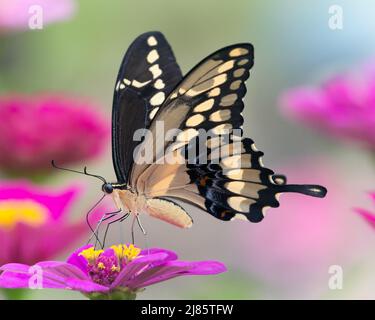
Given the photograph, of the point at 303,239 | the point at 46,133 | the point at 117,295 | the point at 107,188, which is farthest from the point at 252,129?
the point at 117,295

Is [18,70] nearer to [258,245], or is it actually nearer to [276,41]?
[258,245]

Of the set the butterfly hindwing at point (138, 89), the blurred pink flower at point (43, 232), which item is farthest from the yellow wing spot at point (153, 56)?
the blurred pink flower at point (43, 232)

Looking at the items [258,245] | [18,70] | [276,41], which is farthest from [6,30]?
[276,41]

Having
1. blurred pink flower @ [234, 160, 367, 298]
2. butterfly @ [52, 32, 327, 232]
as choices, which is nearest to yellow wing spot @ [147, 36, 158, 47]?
butterfly @ [52, 32, 327, 232]

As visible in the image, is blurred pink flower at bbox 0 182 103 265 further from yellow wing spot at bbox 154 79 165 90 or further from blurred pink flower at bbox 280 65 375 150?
blurred pink flower at bbox 280 65 375 150

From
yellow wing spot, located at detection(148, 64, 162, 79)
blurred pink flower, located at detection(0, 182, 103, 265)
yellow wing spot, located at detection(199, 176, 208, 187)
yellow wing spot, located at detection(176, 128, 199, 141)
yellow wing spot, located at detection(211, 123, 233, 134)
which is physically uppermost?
yellow wing spot, located at detection(148, 64, 162, 79)

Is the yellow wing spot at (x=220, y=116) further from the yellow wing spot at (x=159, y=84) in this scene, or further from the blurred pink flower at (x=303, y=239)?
the blurred pink flower at (x=303, y=239)
